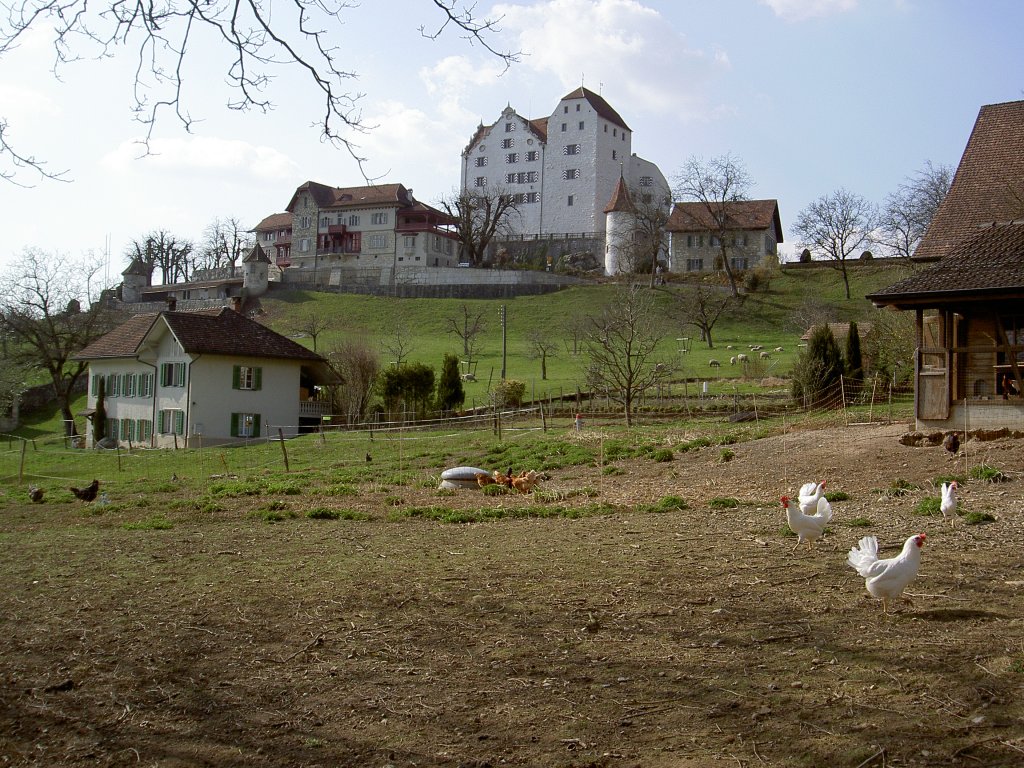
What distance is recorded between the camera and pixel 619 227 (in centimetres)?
9744

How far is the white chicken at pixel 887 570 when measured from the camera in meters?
6.39

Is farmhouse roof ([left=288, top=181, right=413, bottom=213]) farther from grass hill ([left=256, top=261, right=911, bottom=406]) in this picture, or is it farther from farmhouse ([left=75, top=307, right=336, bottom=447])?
farmhouse ([left=75, top=307, right=336, bottom=447])

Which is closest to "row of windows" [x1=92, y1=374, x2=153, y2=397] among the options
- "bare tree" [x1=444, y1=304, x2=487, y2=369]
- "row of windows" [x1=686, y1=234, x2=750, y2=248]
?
"bare tree" [x1=444, y1=304, x2=487, y2=369]

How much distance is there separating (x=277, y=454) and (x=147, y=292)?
81.6 meters

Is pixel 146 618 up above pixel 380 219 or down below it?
below

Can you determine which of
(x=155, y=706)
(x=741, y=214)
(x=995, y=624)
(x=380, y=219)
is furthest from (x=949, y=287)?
(x=380, y=219)

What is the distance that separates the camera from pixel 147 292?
4129 inches

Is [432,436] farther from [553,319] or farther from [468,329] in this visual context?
[553,319]

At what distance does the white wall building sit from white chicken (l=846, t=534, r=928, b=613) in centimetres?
9982

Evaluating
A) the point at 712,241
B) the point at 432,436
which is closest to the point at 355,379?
the point at 432,436

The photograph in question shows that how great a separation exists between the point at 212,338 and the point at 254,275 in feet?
173

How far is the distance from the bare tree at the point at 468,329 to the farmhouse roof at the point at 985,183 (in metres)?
37.9

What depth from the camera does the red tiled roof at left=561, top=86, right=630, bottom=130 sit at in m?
106

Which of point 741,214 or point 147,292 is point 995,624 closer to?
point 741,214
